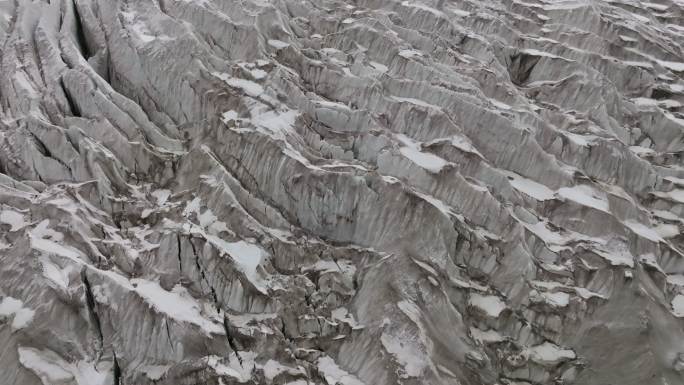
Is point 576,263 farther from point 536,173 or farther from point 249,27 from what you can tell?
point 249,27

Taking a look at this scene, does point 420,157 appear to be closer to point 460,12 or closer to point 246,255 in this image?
point 246,255

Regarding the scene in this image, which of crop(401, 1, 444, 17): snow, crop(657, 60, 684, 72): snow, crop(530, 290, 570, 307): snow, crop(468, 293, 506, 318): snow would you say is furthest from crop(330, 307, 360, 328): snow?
crop(657, 60, 684, 72): snow

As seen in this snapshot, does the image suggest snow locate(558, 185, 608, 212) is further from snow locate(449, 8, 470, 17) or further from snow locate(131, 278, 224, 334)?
snow locate(449, 8, 470, 17)

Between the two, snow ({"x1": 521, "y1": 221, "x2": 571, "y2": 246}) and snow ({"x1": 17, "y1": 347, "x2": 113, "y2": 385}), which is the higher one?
snow ({"x1": 521, "y1": 221, "x2": 571, "y2": 246})

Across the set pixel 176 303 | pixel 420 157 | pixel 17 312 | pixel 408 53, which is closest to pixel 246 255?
pixel 176 303

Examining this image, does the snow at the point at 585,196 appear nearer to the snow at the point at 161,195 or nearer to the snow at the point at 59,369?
the snow at the point at 161,195

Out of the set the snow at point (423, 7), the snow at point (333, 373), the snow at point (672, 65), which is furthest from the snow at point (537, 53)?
the snow at point (333, 373)

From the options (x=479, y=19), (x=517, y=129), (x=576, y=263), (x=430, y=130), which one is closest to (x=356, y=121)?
(x=430, y=130)
